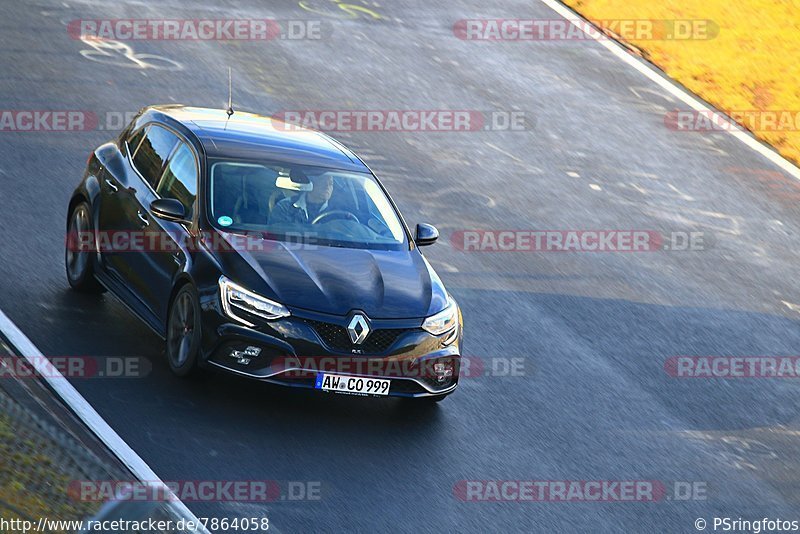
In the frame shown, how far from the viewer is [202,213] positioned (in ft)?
35.8

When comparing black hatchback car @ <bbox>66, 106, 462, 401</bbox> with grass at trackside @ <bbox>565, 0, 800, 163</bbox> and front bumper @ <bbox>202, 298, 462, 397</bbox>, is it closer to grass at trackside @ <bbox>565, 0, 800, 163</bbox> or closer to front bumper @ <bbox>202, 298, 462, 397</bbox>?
front bumper @ <bbox>202, 298, 462, 397</bbox>

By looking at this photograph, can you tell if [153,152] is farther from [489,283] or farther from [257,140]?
[489,283]

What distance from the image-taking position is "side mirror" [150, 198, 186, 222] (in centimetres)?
1073

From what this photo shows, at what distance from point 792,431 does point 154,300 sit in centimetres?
545

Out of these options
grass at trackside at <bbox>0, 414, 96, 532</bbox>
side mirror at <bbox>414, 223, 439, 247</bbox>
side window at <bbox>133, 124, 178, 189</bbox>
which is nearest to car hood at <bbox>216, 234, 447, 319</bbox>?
side mirror at <bbox>414, 223, 439, 247</bbox>

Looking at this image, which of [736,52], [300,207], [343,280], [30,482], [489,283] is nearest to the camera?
[30,482]

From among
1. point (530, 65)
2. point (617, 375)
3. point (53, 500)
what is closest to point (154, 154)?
point (617, 375)

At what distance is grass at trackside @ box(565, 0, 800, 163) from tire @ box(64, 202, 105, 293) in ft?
35.1

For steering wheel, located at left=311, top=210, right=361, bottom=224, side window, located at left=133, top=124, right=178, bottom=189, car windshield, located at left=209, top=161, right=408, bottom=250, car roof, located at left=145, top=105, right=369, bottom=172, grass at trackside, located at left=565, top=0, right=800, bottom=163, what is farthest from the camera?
grass at trackside, located at left=565, top=0, right=800, bottom=163

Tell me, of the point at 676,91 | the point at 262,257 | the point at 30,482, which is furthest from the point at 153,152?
the point at 676,91

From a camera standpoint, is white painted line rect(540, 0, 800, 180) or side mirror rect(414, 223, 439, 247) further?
white painted line rect(540, 0, 800, 180)

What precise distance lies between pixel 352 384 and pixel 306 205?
5.94ft

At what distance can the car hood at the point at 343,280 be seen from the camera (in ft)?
33.4

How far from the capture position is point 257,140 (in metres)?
11.8
